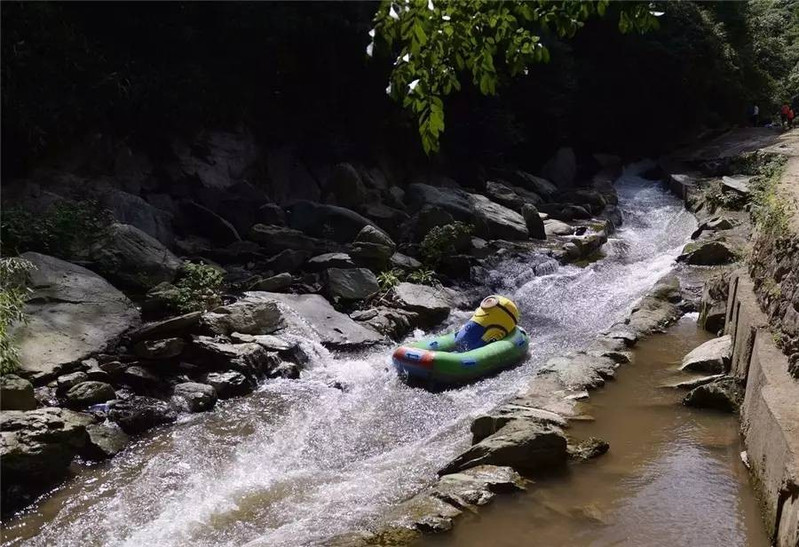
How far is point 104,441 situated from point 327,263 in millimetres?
4741

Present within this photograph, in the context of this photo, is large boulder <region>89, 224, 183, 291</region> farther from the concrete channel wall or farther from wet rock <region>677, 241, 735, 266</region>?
wet rock <region>677, 241, 735, 266</region>

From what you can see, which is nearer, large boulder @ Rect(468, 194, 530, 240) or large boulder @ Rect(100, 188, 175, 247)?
large boulder @ Rect(100, 188, 175, 247)

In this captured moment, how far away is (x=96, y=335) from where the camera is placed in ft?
23.8

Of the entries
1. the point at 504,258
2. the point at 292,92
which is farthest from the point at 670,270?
the point at 292,92

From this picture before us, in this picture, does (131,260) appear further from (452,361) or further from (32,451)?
(452,361)

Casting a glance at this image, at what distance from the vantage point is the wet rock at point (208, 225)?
11.8 meters

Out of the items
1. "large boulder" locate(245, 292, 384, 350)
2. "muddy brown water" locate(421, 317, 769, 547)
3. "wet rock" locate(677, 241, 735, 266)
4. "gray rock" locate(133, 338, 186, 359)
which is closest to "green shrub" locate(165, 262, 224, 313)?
"large boulder" locate(245, 292, 384, 350)

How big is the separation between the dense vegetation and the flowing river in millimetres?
2808

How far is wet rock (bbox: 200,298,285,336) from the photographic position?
7934 millimetres

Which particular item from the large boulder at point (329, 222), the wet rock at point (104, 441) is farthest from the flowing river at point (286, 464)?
the large boulder at point (329, 222)

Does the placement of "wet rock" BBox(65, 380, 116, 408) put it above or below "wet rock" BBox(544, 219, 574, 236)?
below

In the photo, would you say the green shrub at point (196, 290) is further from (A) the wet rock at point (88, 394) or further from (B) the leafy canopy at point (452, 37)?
(B) the leafy canopy at point (452, 37)

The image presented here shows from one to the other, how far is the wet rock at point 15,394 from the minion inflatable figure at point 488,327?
4.34 metres

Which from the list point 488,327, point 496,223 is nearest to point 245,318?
point 488,327
